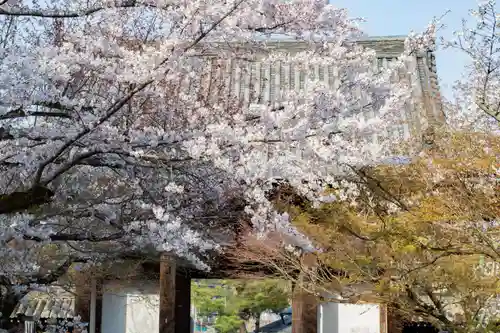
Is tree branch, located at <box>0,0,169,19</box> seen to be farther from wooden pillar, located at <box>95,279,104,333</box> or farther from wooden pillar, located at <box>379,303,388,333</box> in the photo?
wooden pillar, located at <box>95,279,104,333</box>

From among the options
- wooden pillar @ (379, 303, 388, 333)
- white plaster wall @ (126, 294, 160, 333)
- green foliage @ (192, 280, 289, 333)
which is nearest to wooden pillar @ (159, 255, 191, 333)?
white plaster wall @ (126, 294, 160, 333)

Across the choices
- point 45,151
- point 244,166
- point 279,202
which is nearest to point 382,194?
point 279,202

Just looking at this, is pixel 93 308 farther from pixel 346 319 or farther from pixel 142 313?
pixel 346 319

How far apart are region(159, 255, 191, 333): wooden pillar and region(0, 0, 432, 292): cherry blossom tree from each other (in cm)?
415

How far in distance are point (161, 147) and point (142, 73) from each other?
0.63 metres

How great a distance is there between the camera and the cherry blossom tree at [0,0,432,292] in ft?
14.4

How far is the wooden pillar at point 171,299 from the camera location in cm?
1027

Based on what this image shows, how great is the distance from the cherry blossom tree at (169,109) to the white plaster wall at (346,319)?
16.7 ft

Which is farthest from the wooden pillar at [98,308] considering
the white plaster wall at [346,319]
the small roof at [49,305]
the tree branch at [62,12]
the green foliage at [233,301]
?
the green foliage at [233,301]

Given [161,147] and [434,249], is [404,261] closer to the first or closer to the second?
[434,249]

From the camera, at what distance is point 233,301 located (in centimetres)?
2220

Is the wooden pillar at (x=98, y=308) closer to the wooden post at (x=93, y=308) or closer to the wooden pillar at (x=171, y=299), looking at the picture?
the wooden post at (x=93, y=308)

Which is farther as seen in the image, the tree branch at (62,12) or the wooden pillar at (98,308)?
the wooden pillar at (98,308)

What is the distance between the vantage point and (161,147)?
473 cm
